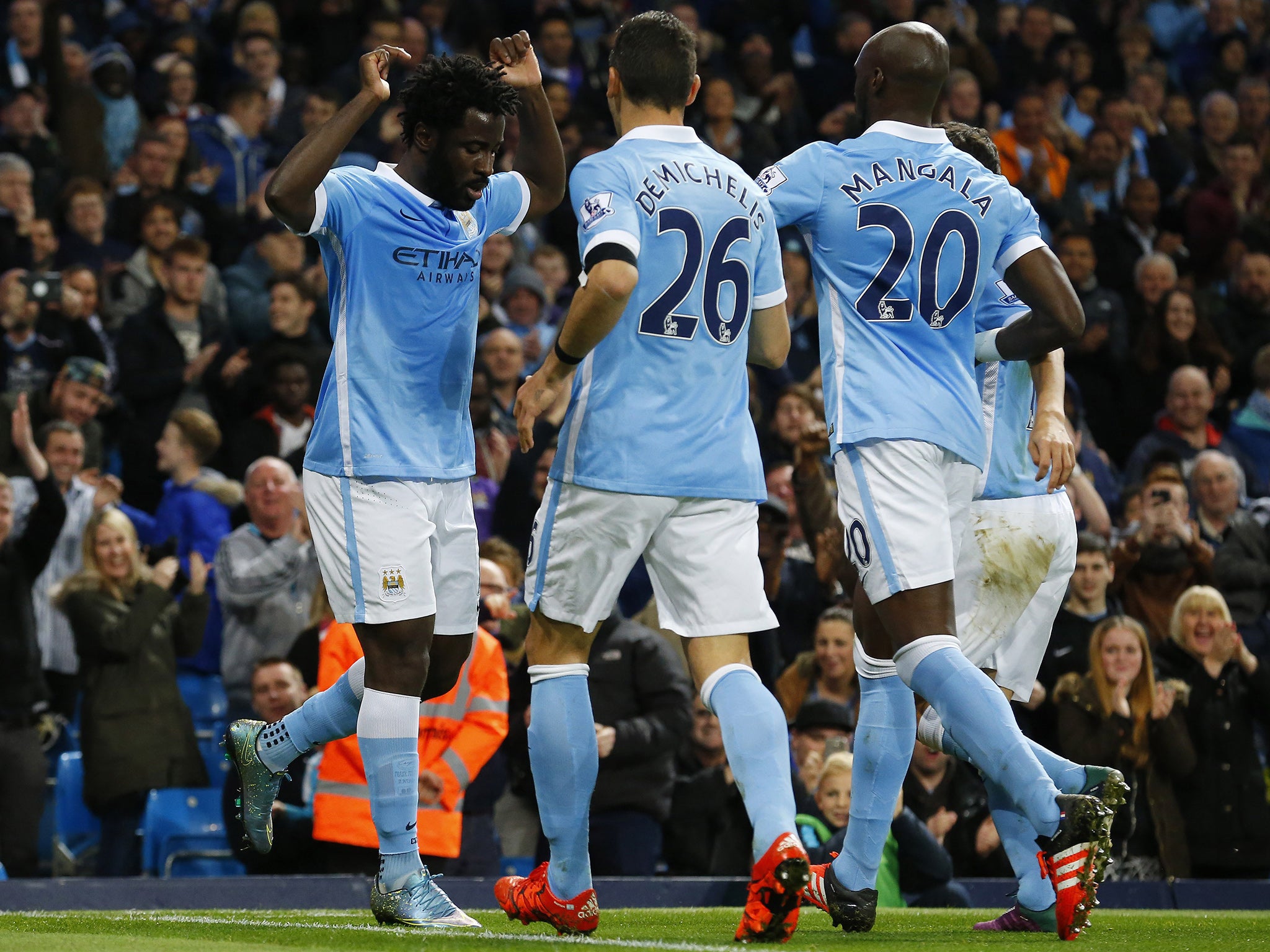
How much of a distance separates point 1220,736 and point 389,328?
5.77 metres

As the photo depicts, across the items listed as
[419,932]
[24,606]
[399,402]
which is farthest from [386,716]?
[24,606]

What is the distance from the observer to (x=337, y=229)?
5.64m

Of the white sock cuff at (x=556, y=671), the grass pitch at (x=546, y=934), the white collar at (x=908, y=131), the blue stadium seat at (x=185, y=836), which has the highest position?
the white collar at (x=908, y=131)

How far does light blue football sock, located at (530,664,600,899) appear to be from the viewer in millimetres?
5496

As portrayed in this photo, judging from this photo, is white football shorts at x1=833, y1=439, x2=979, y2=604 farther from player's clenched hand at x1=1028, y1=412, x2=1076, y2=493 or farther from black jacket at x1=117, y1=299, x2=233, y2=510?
black jacket at x1=117, y1=299, x2=233, y2=510

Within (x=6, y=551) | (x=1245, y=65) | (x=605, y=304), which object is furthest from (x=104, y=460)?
(x=1245, y=65)

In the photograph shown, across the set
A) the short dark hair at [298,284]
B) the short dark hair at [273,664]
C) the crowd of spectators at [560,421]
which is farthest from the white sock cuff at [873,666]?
the short dark hair at [298,284]

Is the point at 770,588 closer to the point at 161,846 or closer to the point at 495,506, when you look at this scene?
the point at 495,506

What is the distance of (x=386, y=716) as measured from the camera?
5.59m

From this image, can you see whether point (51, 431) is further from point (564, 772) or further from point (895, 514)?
point (895, 514)

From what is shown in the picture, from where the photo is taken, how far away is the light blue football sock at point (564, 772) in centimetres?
550

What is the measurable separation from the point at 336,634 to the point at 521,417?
10.1 feet

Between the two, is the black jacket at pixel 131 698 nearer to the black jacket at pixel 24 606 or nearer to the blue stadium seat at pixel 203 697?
the black jacket at pixel 24 606

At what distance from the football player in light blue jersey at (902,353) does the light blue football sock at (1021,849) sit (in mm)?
408
